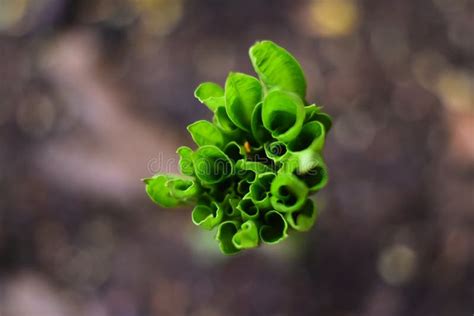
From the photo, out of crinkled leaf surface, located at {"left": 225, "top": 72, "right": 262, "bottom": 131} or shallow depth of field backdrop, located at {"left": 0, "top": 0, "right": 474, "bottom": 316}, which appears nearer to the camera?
crinkled leaf surface, located at {"left": 225, "top": 72, "right": 262, "bottom": 131}

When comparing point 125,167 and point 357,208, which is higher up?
point 125,167

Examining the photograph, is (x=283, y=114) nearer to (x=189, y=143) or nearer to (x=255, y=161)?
(x=255, y=161)

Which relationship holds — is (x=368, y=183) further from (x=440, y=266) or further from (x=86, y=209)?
(x=86, y=209)

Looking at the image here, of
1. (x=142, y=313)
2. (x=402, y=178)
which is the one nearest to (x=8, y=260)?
(x=142, y=313)

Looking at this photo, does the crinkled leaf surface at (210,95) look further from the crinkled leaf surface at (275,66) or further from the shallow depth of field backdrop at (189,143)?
the shallow depth of field backdrop at (189,143)

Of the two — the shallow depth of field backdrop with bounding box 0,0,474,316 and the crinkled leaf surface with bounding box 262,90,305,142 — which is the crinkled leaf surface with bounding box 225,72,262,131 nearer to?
the crinkled leaf surface with bounding box 262,90,305,142

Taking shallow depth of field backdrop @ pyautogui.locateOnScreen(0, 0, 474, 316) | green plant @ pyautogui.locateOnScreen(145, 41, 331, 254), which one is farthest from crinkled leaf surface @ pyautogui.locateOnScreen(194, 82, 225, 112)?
shallow depth of field backdrop @ pyautogui.locateOnScreen(0, 0, 474, 316)

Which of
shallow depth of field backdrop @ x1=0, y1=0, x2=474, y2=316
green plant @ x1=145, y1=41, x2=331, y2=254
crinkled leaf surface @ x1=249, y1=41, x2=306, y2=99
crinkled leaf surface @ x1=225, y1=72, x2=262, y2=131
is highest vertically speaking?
shallow depth of field backdrop @ x1=0, y1=0, x2=474, y2=316
